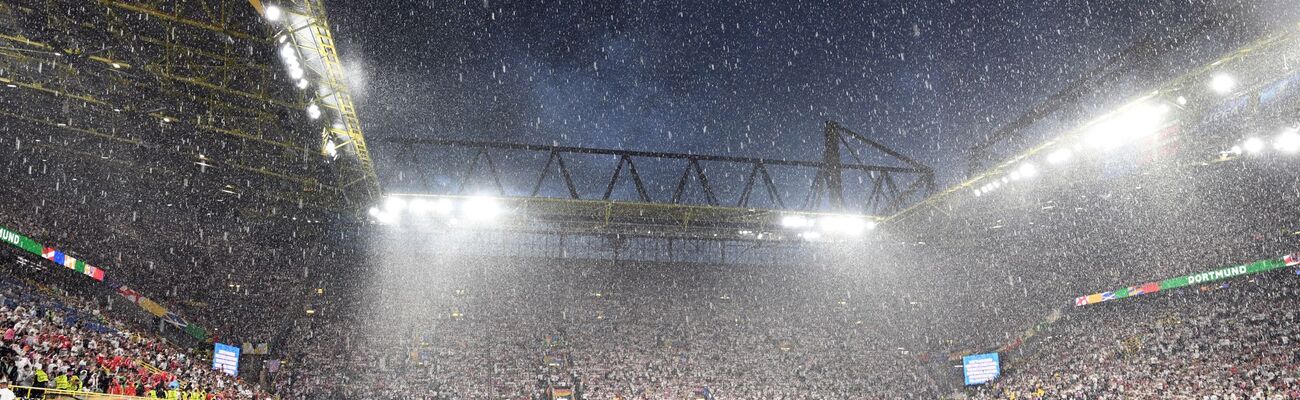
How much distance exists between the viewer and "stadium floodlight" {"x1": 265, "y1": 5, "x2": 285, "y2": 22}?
15555 millimetres

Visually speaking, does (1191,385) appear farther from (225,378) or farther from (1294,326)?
(225,378)

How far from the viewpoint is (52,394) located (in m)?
14.3

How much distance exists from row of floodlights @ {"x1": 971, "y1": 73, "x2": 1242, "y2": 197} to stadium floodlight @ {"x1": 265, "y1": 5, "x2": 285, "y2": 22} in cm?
2102

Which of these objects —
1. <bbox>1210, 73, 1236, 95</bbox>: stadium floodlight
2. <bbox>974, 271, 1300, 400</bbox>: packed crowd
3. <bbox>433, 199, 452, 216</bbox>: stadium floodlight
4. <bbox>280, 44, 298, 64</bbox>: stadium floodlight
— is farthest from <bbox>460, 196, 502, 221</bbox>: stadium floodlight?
<bbox>1210, 73, 1236, 95</bbox>: stadium floodlight

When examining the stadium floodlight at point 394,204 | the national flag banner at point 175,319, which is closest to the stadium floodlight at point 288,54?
the stadium floodlight at point 394,204

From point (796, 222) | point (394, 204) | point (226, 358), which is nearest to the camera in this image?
point (394, 204)

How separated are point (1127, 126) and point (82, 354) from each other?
27596 mm

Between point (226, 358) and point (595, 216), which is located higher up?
point (595, 216)

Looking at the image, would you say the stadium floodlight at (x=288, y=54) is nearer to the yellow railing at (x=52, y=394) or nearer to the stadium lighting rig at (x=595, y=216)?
the yellow railing at (x=52, y=394)

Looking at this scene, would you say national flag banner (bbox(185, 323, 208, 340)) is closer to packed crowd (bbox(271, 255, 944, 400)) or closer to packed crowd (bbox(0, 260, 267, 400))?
packed crowd (bbox(0, 260, 267, 400))

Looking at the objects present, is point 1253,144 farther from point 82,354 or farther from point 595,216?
point 82,354

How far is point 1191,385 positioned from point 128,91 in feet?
110

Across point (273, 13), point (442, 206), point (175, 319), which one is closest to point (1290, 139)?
point (273, 13)

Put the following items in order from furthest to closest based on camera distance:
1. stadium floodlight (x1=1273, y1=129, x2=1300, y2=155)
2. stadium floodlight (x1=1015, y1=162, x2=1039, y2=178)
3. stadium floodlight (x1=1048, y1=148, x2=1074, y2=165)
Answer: stadium floodlight (x1=1015, y1=162, x2=1039, y2=178)
stadium floodlight (x1=1048, y1=148, x2=1074, y2=165)
stadium floodlight (x1=1273, y1=129, x2=1300, y2=155)
